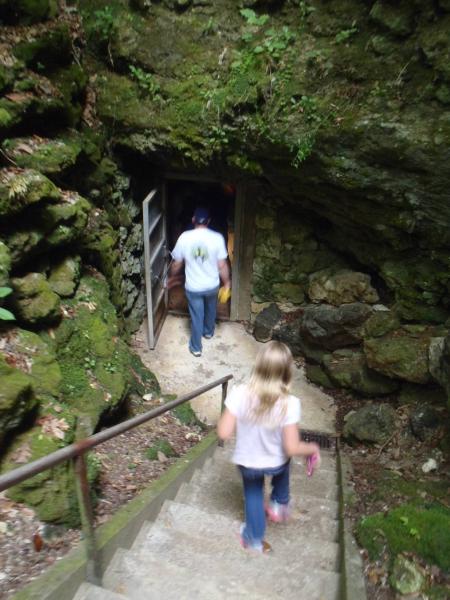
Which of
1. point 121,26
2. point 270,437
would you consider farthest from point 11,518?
point 121,26

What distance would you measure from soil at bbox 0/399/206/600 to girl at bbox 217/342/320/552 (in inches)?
44.0

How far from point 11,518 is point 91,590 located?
78cm

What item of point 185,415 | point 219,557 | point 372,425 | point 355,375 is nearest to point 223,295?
point 355,375

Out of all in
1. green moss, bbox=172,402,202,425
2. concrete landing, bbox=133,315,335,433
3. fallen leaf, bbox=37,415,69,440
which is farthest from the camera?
concrete landing, bbox=133,315,335,433

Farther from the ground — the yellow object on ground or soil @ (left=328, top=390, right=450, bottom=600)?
the yellow object on ground

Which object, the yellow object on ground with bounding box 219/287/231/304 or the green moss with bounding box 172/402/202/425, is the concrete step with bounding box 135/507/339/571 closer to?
the green moss with bounding box 172/402/202/425

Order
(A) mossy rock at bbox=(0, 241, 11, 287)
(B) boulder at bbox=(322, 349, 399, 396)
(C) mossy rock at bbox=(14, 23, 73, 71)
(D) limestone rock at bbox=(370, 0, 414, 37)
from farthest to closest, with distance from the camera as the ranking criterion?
(B) boulder at bbox=(322, 349, 399, 396), (C) mossy rock at bbox=(14, 23, 73, 71), (D) limestone rock at bbox=(370, 0, 414, 37), (A) mossy rock at bbox=(0, 241, 11, 287)

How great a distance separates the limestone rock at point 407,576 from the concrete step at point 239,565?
0.37 m

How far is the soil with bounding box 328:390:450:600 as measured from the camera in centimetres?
275

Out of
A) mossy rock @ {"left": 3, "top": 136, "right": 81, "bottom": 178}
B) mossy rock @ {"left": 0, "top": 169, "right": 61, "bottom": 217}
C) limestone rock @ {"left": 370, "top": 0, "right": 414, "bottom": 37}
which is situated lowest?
mossy rock @ {"left": 0, "top": 169, "right": 61, "bottom": 217}

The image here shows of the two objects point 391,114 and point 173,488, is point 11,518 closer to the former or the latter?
point 173,488

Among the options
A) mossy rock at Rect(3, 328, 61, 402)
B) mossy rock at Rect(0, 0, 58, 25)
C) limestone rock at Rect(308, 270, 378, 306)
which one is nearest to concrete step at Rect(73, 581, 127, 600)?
mossy rock at Rect(3, 328, 61, 402)

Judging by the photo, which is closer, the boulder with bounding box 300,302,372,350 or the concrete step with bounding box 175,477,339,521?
the concrete step with bounding box 175,477,339,521

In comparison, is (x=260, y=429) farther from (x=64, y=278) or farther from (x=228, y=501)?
(x=64, y=278)
